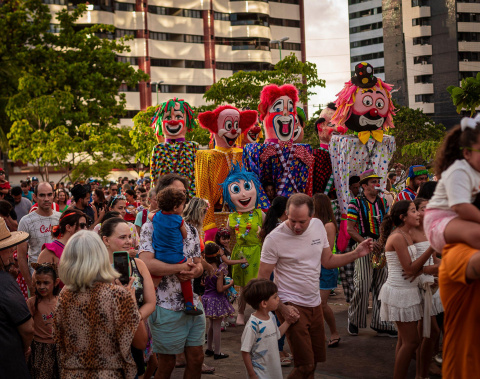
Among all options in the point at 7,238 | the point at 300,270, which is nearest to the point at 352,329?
the point at 300,270

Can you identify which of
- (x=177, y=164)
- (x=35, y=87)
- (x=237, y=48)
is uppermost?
(x=237, y=48)

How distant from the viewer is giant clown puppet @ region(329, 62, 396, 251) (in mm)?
9930

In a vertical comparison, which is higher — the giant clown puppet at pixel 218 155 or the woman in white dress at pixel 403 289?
the giant clown puppet at pixel 218 155

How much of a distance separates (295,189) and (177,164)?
7.53ft

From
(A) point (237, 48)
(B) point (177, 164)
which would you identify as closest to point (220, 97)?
(B) point (177, 164)

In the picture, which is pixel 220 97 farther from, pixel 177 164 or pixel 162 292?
pixel 162 292

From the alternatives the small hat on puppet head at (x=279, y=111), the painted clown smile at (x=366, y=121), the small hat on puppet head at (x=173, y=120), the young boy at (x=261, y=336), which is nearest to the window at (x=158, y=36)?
the small hat on puppet head at (x=173, y=120)

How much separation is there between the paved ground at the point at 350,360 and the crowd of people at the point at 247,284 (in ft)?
0.50

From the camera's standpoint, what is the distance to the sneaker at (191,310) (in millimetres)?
5176

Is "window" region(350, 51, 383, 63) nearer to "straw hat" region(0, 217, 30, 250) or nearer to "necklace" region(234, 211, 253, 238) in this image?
"necklace" region(234, 211, 253, 238)

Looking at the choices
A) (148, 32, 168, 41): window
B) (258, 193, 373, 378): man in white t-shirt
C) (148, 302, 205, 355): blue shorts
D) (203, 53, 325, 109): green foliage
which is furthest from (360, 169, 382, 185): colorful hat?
(148, 32, 168, 41): window

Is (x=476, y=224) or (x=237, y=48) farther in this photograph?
(x=237, y=48)

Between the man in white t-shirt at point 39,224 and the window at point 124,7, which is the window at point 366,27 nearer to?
the window at point 124,7

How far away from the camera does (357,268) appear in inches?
301
